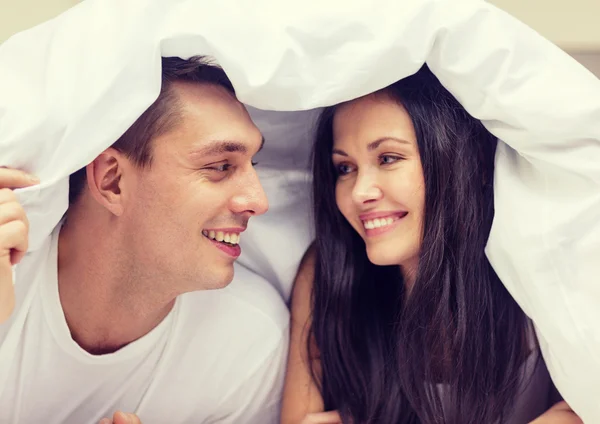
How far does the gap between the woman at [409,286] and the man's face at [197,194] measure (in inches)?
5.9

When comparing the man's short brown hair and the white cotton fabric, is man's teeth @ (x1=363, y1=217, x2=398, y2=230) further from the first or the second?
the man's short brown hair

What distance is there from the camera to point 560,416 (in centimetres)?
95

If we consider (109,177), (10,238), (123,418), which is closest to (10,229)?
(10,238)

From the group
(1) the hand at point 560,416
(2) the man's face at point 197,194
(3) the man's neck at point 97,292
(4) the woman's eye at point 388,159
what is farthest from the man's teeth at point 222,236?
(1) the hand at point 560,416

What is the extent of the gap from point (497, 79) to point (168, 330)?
21.3 inches

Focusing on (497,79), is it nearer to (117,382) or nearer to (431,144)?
(431,144)

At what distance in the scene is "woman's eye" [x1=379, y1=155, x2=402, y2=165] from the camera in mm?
980

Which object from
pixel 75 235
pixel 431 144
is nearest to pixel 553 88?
pixel 431 144

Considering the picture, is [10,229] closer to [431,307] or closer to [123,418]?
[123,418]

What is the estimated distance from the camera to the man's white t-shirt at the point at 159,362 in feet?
3.14

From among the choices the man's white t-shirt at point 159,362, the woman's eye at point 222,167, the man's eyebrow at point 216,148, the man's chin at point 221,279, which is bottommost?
the man's white t-shirt at point 159,362

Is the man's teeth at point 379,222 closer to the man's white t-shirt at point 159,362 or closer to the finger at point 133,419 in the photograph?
the man's white t-shirt at point 159,362

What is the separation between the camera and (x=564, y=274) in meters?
0.86

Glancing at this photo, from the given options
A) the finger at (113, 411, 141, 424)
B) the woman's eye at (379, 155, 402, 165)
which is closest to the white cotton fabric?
the woman's eye at (379, 155, 402, 165)
